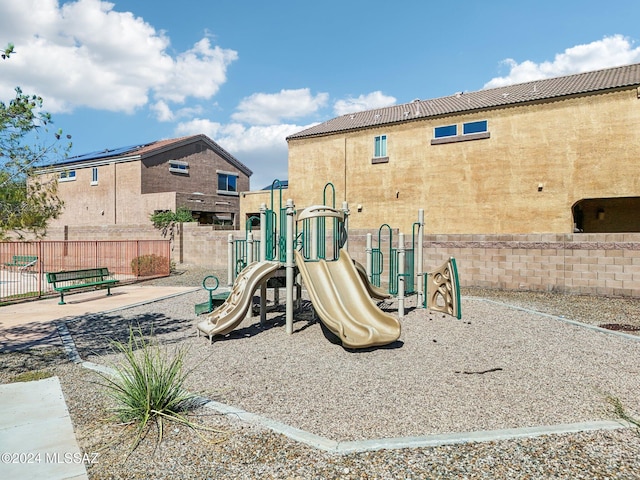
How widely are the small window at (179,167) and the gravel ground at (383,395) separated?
24.5m

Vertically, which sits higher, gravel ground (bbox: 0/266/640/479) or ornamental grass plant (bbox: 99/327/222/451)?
ornamental grass plant (bbox: 99/327/222/451)

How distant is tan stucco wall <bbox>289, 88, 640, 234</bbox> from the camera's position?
55.3 feet

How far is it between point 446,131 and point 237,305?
16089 millimetres

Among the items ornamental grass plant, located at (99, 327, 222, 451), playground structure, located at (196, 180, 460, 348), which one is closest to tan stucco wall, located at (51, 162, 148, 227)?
playground structure, located at (196, 180, 460, 348)

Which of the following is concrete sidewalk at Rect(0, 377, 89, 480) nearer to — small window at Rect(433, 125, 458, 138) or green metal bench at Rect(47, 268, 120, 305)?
green metal bench at Rect(47, 268, 120, 305)

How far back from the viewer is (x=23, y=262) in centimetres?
2466

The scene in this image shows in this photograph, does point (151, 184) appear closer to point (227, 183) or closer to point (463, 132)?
point (227, 183)

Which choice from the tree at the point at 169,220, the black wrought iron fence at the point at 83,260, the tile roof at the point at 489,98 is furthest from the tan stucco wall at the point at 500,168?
the black wrought iron fence at the point at 83,260

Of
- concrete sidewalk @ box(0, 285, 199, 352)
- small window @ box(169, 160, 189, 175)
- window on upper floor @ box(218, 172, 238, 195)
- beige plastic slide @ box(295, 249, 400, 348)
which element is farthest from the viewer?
window on upper floor @ box(218, 172, 238, 195)

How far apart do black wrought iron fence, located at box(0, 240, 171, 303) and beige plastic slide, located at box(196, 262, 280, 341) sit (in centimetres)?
963

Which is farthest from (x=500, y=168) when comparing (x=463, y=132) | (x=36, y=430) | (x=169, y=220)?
(x=36, y=430)

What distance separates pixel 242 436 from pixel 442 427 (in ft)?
6.70

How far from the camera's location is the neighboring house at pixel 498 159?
16.9 meters

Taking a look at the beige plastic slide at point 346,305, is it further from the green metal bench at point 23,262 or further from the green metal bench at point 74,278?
the green metal bench at point 23,262
